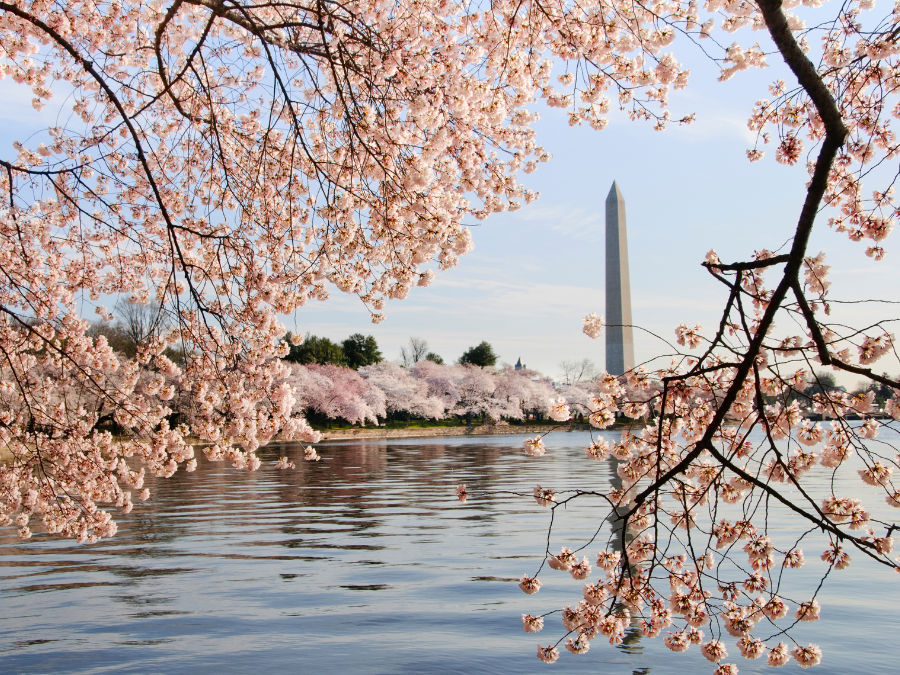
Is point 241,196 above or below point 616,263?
below

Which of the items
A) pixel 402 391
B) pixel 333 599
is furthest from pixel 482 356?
pixel 333 599

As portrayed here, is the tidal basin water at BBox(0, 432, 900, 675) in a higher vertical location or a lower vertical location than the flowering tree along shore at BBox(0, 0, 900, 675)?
lower

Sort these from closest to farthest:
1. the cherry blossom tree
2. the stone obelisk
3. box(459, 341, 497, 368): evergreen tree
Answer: the stone obelisk
the cherry blossom tree
box(459, 341, 497, 368): evergreen tree

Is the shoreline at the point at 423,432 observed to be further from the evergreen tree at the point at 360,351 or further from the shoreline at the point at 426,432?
the evergreen tree at the point at 360,351

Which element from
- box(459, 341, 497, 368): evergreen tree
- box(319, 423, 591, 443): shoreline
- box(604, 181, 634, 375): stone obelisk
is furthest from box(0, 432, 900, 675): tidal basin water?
box(459, 341, 497, 368): evergreen tree

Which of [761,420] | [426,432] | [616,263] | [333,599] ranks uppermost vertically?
[616,263]

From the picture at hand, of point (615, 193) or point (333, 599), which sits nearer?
point (333, 599)

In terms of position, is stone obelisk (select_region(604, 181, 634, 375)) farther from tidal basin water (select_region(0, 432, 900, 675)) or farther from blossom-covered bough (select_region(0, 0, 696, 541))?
blossom-covered bough (select_region(0, 0, 696, 541))

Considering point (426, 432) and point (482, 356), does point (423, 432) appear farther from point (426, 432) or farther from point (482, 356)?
point (482, 356)

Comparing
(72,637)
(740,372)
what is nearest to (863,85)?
(740,372)

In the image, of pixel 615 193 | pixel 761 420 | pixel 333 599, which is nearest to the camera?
pixel 761 420

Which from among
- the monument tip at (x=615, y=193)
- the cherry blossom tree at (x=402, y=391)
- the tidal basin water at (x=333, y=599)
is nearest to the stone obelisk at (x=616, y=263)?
the monument tip at (x=615, y=193)

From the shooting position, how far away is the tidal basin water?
4.68m

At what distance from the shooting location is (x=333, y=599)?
6008mm
